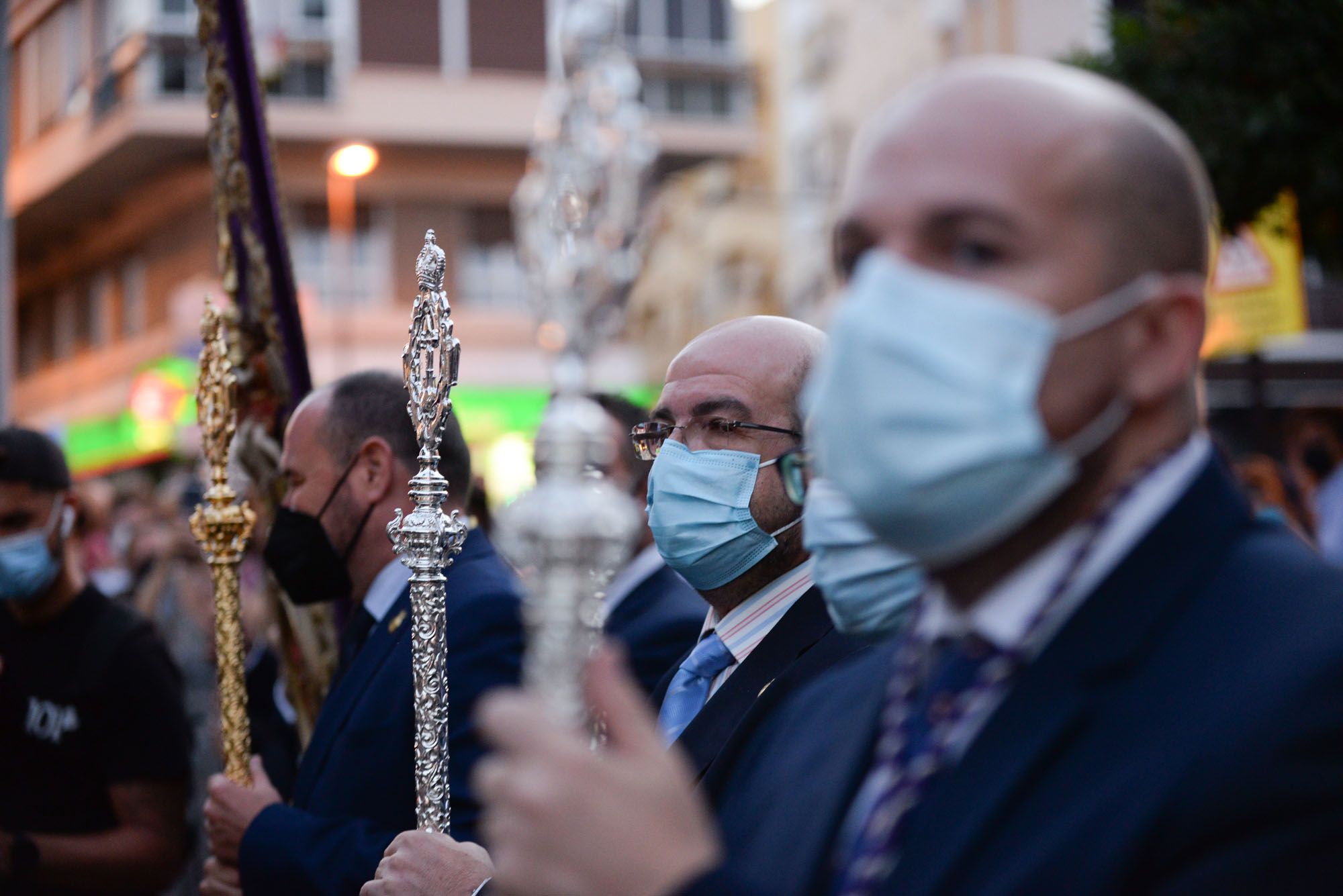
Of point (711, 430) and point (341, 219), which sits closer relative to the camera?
point (711, 430)

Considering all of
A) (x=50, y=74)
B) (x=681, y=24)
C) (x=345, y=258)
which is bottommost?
(x=345, y=258)

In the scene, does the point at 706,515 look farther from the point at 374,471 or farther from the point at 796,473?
the point at 374,471

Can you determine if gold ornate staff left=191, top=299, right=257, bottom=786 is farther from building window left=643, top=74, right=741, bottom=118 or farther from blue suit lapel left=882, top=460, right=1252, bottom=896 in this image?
building window left=643, top=74, right=741, bottom=118

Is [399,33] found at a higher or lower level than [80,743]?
higher

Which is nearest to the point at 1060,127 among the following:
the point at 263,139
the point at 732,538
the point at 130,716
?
the point at 732,538

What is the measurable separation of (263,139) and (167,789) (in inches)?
76.1

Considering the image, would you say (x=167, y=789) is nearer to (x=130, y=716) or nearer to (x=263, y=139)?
(x=130, y=716)

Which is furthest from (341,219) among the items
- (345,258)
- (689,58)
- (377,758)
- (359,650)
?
(377,758)

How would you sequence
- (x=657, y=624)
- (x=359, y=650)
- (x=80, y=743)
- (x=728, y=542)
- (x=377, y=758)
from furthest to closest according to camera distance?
(x=657, y=624) < (x=80, y=743) < (x=359, y=650) < (x=377, y=758) < (x=728, y=542)

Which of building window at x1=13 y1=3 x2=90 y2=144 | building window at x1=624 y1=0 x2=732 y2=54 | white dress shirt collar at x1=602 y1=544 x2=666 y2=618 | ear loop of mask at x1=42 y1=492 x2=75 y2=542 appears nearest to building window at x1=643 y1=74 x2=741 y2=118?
building window at x1=624 y1=0 x2=732 y2=54

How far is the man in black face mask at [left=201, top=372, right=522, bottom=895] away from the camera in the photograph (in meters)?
3.34

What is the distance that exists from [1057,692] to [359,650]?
2741 millimetres

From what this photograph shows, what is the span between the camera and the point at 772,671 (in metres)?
2.81

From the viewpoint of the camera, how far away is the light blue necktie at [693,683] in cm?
305
